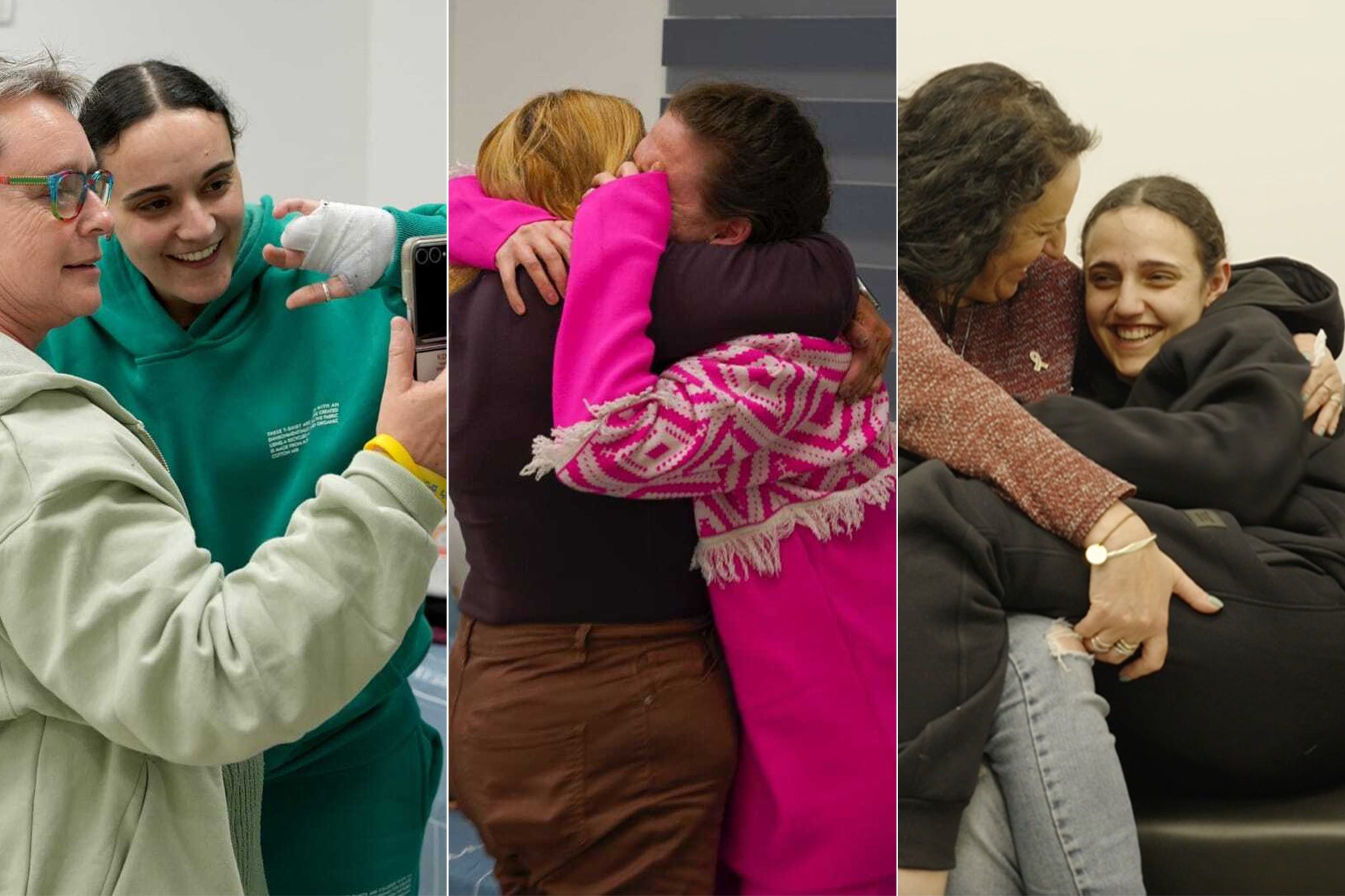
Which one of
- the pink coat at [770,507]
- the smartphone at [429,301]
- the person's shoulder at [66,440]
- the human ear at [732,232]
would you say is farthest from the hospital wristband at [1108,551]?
the person's shoulder at [66,440]

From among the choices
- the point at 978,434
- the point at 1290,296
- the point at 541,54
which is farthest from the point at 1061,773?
the point at 541,54

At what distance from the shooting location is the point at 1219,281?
182cm

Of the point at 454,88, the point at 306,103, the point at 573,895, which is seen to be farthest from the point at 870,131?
the point at 573,895

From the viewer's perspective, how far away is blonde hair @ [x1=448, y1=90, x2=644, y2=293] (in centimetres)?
182

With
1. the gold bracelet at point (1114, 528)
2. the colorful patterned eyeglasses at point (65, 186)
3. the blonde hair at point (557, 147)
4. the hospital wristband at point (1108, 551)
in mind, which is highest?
the blonde hair at point (557, 147)

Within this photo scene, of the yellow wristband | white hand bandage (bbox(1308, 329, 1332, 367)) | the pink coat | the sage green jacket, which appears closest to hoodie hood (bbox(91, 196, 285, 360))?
the sage green jacket

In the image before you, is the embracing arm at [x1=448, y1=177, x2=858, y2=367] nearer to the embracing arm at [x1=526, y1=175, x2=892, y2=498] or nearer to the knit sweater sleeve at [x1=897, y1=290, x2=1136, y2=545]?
the embracing arm at [x1=526, y1=175, x2=892, y2=498]

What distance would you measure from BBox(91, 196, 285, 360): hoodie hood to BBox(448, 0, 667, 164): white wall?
1.10 ft

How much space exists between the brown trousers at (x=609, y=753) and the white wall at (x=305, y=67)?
2.37 feet

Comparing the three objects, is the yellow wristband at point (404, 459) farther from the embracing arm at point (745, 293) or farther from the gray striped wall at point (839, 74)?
the gray striped wall at point (839, 74)

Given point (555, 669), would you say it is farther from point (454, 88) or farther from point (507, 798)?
point (454, 88)

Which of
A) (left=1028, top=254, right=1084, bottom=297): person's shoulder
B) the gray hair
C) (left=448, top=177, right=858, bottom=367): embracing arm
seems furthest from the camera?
(left=1028, top=254, right=1084, bottom=297): person's shoulder

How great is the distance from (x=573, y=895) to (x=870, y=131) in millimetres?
1150

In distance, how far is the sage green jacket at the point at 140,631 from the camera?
4.64ft
